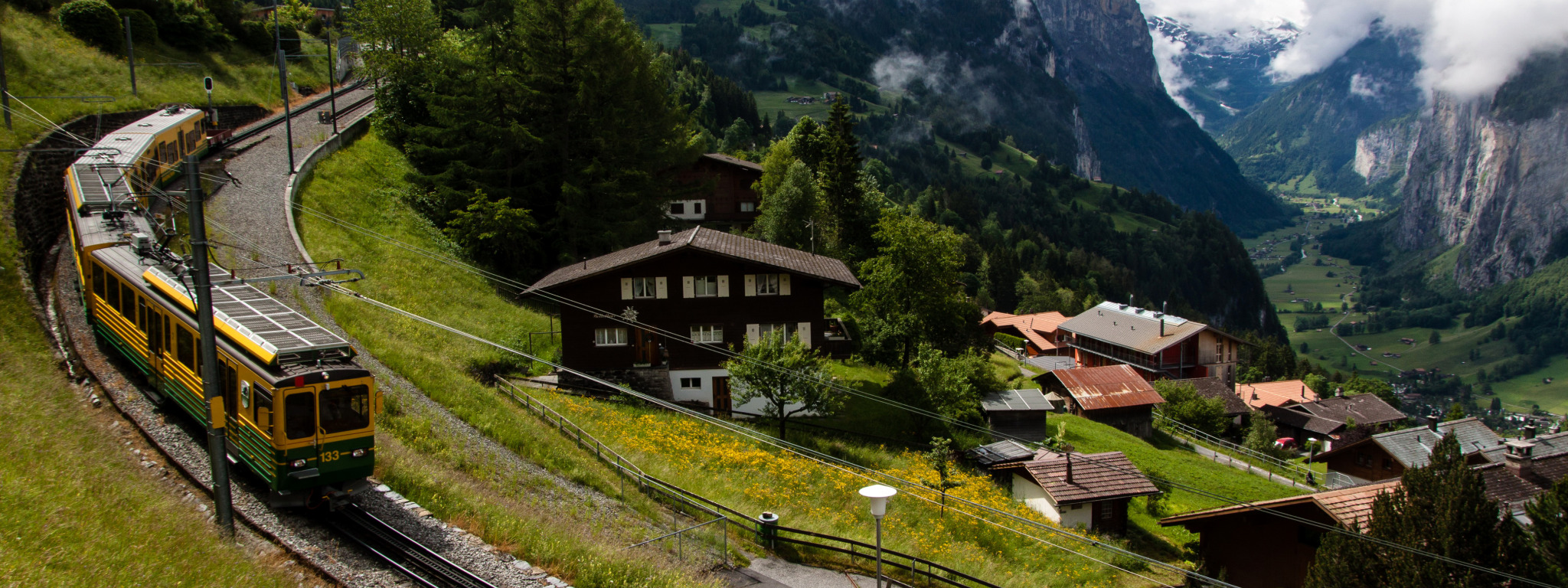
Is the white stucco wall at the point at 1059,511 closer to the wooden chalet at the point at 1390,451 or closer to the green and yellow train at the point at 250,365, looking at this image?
the green and yellow train at the point at 250,365

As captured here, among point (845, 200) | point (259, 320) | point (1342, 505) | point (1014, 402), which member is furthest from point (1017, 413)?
point (259, 320)

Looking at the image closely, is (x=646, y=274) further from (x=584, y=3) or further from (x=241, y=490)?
(x=241, y=490)

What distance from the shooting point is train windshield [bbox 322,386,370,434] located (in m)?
14.7

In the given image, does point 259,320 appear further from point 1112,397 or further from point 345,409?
point 1112,397

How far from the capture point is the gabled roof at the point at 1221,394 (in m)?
69.2

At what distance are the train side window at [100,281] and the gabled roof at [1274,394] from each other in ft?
272

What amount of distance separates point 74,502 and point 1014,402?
1562 inches

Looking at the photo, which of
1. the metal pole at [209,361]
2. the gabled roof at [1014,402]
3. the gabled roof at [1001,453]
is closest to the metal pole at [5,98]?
the metal pole at [209,361]

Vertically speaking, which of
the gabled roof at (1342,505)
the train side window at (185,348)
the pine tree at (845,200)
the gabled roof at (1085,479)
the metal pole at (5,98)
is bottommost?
the gabled roof at (1085,479)

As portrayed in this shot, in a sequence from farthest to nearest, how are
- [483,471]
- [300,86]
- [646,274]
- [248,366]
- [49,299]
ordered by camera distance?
[300,86] → [646,274] → [49,299] → [483,471] → [248,366]

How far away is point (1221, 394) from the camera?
236 feet

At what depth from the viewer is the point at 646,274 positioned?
36.2 m

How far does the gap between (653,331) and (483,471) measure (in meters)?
17.5

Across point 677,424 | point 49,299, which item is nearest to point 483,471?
point 677,424
